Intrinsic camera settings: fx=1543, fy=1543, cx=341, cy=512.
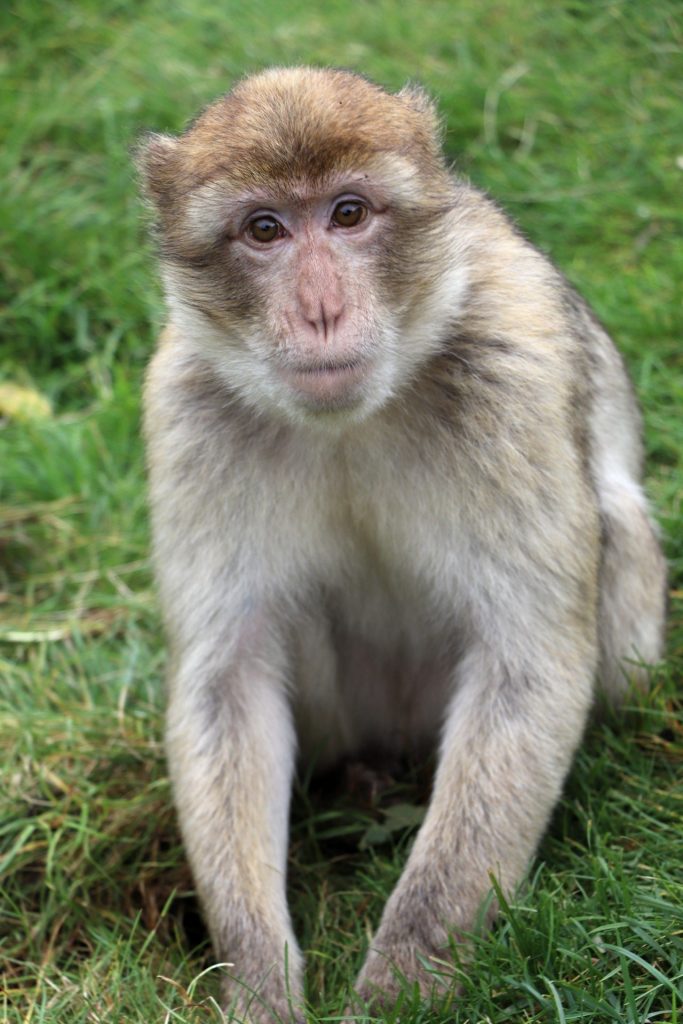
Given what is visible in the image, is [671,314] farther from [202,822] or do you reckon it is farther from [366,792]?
[202,822]

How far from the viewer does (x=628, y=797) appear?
369 cm

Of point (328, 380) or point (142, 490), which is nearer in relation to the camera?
point (328, 380)

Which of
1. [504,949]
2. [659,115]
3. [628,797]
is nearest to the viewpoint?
[504,949]

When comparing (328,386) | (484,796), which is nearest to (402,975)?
(484,796)

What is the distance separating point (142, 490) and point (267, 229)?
2.23m

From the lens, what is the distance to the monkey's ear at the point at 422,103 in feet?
11.3

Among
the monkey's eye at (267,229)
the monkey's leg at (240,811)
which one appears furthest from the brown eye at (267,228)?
the monkey's leg at (240,811)

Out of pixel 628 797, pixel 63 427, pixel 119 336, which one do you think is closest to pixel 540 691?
pixel 628 797

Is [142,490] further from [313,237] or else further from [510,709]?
[313,237]

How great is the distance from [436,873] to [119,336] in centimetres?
301

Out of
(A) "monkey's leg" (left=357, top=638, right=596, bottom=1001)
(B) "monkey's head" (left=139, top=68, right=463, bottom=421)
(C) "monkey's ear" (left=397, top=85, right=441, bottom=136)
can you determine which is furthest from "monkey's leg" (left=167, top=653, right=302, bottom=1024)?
(C) "monkey's ear" (left=397, top=85, right=441, bottom=136)

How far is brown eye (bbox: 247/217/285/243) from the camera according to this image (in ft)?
10.2

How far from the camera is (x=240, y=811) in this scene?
354 cm

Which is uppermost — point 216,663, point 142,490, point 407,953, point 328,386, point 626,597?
point 328,386
